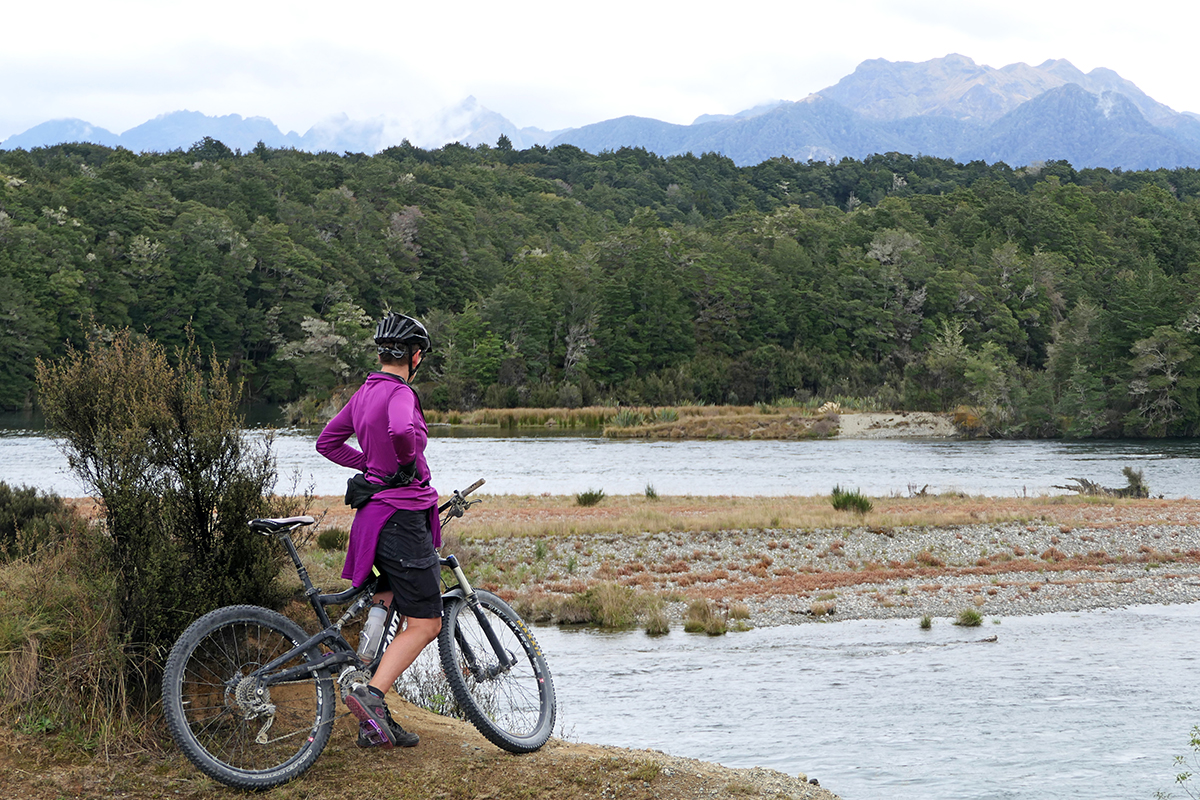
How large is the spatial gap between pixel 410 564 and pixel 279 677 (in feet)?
2.71

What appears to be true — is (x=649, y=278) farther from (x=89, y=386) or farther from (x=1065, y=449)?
(x=89, y=386)

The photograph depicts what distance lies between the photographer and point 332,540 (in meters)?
18.0

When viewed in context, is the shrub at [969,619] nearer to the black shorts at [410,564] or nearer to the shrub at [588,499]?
the black shorts at [410,564]

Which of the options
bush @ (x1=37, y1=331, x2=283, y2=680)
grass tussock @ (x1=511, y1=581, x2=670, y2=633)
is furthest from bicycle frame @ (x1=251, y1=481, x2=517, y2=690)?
grass tussock @ (x1=511, y1=581, x2=670, y2=633)

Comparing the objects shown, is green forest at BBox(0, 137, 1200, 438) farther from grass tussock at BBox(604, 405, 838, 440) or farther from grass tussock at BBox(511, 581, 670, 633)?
grass tussock at BBox(511, 581, 670, 633)

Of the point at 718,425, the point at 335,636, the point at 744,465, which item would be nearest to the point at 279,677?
the point at 335,636

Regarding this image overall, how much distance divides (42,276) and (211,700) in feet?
255

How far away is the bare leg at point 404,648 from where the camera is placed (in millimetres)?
4812

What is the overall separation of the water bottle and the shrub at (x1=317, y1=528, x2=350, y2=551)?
43.1 feet

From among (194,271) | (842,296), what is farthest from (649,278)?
(194,271)

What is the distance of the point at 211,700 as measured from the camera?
5027 millimetres

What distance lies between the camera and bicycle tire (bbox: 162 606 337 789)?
4586 millimetres

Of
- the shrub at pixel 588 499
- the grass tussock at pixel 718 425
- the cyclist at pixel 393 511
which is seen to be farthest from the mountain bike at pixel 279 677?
the grass tussock at pixel 718 425

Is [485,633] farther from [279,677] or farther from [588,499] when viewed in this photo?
[588,499]
